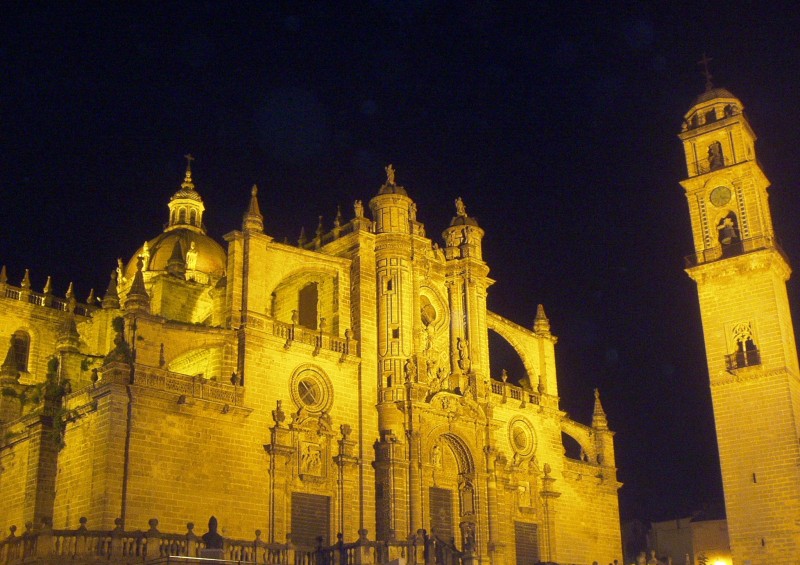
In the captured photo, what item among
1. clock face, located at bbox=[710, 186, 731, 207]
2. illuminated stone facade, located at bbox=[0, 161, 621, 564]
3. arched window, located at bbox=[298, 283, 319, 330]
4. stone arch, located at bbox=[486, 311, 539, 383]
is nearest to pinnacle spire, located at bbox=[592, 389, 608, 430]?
illuminated stone facade, located at bbox=[0, 161, 621, 564]

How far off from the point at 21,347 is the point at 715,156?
30701mm

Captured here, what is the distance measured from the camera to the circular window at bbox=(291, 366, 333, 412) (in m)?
32.2

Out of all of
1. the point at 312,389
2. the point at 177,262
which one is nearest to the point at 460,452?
the point at 312,389

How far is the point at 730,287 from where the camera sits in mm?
39000

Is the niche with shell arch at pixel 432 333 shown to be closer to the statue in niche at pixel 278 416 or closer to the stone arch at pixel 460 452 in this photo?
the stone arch at pixel 460 452

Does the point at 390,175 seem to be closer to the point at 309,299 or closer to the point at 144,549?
the point at 309,299

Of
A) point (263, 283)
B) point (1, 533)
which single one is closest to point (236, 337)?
point (263, 283)

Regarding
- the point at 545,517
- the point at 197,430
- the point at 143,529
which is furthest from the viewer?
the point at 545,517

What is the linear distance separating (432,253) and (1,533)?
59.9 ft

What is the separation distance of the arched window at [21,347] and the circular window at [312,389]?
1386 cm

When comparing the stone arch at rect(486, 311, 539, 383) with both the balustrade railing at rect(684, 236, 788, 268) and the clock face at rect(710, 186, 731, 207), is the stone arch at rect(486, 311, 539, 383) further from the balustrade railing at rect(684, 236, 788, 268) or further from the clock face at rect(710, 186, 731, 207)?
the clock face at rect(710, 186, 731, 207)

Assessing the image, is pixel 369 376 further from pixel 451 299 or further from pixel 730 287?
pixel 730 287

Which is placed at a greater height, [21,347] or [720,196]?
[720,196]

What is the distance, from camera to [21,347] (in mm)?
40250
